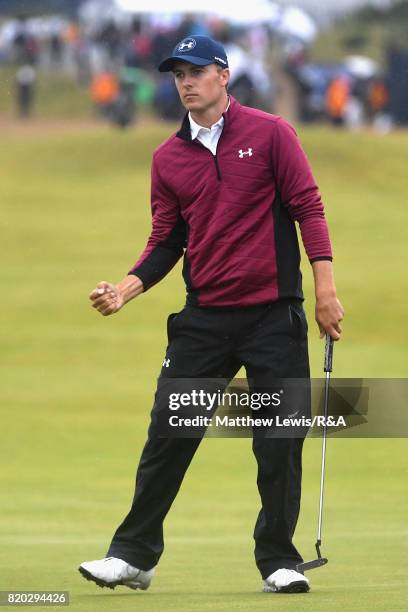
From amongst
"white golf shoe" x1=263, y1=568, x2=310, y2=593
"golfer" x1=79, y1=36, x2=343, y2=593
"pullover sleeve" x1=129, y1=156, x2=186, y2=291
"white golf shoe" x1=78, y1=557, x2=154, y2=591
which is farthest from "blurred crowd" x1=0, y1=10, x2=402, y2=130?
"white golf shoe" x1=263, y1=568, x2=310, y2=593

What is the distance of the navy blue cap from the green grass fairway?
2028 mm

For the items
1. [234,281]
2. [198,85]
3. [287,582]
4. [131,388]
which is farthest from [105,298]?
[131,388]

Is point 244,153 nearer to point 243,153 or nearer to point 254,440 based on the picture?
point 243,153

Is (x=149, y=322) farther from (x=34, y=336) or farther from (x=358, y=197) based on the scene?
(x=358, y=197)

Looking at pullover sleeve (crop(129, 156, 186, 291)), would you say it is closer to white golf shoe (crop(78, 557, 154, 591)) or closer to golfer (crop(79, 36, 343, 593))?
golfer (crop(79, 36, 343, 593))

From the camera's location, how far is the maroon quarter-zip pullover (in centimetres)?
659

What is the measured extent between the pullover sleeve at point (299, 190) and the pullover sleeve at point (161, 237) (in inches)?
18.4

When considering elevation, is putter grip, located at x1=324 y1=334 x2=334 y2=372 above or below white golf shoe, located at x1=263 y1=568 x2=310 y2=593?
above

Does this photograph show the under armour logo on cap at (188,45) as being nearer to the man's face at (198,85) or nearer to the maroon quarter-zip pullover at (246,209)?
the man's face at (198,85)

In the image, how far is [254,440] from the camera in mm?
6738

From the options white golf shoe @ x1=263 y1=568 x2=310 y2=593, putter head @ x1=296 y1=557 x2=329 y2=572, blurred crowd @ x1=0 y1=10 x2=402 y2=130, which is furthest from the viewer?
blurred crowd @ x1=0 y1=10 x2=402 y2=130

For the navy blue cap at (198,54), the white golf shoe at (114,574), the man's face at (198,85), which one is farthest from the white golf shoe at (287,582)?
the navy blue cap at (198,54)

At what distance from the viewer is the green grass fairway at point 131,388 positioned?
7273mm

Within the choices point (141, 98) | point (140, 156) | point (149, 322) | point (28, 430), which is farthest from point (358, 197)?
point (28, 430)
